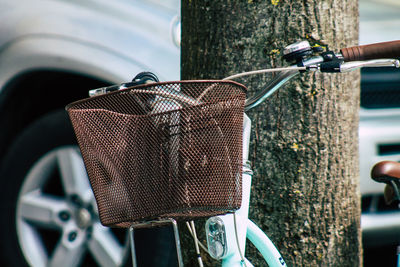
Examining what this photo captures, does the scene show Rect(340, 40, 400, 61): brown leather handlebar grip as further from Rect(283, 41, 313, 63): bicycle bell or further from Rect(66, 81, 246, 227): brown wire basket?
Rect(66, 81, 246, 227): brown wire basket

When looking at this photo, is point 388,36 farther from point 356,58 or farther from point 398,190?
point 356,58

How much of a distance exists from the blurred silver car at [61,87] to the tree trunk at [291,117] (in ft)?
2.40

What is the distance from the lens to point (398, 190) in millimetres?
1989

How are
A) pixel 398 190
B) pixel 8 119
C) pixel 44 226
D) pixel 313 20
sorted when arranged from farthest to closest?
1. pixel 8 119
2. pixel 44 226
3. pixel 313 20
4. pixel 398 190

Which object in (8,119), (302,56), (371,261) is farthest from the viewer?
(371,261)

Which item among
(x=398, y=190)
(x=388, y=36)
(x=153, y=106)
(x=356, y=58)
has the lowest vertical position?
(x=398, y=190)

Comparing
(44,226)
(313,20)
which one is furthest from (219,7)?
(44,226)

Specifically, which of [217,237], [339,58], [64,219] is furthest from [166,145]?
[64,219]

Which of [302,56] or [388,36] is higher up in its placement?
[388,36]

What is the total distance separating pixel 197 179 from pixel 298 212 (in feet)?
2.64

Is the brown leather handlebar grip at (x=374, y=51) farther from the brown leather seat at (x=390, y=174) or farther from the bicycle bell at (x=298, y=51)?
the brown leather seat at (x=390, y=174)

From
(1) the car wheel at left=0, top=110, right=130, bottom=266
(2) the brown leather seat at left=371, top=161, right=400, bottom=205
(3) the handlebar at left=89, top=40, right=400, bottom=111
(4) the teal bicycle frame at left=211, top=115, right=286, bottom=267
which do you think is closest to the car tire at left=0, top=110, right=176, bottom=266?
(1) the car wheel at left=0, top=110, right=130, bottom=266

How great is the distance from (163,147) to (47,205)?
177cm

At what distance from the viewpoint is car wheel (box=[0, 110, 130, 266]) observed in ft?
9.85
